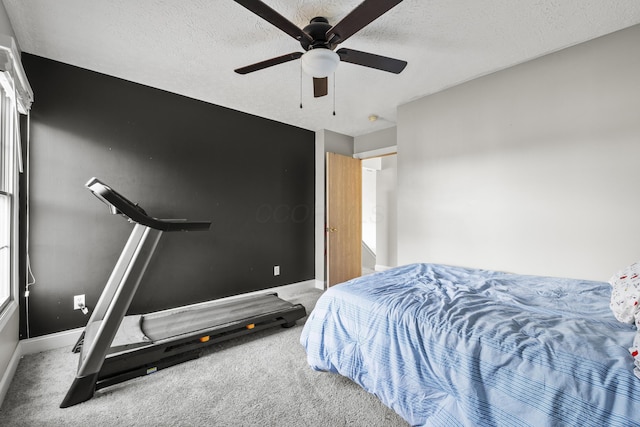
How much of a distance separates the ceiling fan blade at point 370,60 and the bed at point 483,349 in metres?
1.54

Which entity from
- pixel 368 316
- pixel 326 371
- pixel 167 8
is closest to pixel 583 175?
pixel 368 316

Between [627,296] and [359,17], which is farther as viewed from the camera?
[359,17]

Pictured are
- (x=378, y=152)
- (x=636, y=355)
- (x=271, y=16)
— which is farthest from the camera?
(x=378, y=152)

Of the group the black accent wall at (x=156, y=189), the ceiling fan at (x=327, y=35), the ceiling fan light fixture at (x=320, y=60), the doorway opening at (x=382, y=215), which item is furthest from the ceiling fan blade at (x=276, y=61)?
the doorway opening at (x=382, y=215)

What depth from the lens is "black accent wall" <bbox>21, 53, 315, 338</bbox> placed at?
2.32 metres

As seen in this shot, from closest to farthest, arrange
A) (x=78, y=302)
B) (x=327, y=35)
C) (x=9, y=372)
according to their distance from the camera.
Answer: (x=327, y=35) → (x=9, y=372) → (x=78, y=302)

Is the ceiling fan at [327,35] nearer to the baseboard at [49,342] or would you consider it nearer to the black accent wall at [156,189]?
the black accent wall at [156,189]

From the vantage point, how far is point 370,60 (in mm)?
1839

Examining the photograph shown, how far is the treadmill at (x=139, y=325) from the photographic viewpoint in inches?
66.0

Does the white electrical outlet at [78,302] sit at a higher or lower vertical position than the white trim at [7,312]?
lower

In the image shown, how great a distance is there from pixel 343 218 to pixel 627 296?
3203 millimetres

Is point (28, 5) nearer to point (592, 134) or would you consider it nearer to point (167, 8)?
point (167, 8)

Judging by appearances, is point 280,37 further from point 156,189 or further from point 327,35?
point 156,189

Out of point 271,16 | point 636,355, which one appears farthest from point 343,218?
point 636,355
